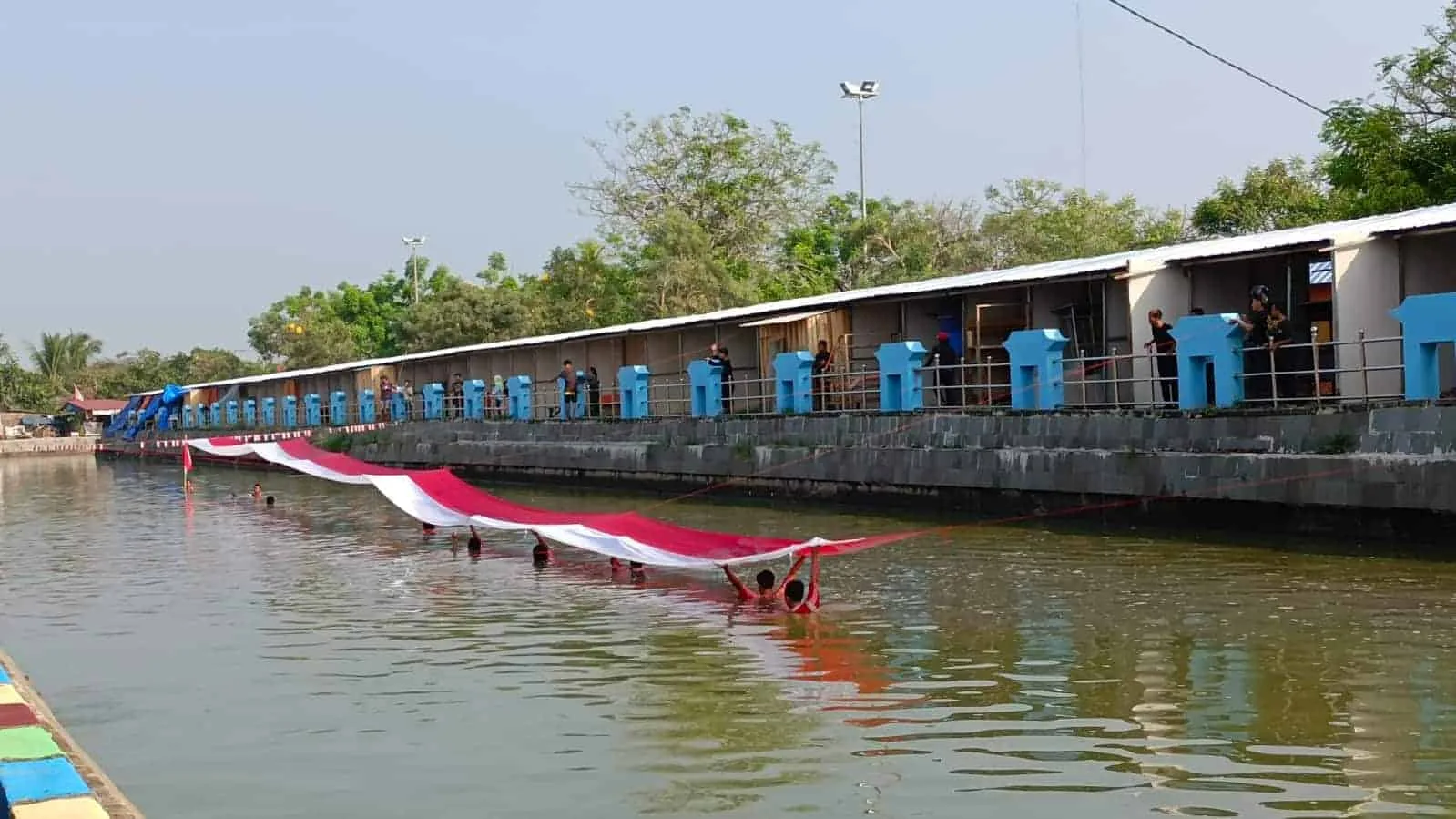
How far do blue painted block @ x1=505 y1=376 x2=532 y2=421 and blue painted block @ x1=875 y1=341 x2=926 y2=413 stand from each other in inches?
573

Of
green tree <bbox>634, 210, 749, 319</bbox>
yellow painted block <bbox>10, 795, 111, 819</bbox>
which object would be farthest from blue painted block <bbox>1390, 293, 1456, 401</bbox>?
green tree <bbox>634, 210, 749, 319</bbox>

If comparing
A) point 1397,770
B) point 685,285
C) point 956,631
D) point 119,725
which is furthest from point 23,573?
point 685,285

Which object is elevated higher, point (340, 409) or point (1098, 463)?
point (340, 409)

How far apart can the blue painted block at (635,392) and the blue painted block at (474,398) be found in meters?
8.55

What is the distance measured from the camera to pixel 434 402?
39.3 meters

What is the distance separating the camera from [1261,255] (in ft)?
58.1

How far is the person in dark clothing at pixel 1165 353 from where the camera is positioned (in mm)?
17188

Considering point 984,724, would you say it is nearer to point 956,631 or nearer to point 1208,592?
point 956,631

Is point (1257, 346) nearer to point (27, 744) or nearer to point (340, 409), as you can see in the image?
point (27, 744)

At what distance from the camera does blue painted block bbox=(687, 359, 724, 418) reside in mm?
26016

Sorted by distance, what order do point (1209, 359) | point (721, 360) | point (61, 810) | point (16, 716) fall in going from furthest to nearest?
1. point (721, 360)
2. point (1209, 359)
3. point (16, 716)
4. point (61, 810)

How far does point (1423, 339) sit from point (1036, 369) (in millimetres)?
5890

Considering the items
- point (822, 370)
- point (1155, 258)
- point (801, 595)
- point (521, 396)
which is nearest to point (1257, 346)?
point (1155, 258)

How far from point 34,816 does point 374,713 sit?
3465mm
